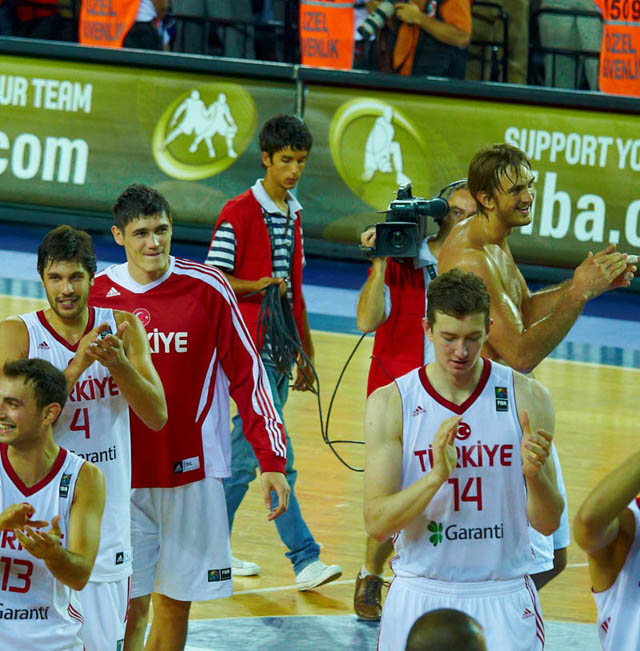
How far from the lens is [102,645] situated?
5.21m

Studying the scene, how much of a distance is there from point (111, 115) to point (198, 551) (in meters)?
9.94

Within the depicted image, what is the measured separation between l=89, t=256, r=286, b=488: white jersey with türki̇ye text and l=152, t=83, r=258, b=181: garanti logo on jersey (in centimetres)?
884

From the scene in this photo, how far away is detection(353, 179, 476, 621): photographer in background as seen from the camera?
7.01 meters

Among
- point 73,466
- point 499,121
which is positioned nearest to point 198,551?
point 73,466

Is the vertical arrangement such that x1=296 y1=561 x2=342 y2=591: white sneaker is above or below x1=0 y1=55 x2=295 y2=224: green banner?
below

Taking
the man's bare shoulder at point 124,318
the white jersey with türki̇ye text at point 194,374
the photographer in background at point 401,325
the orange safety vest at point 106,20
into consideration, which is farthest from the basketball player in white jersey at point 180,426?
the orange safety vest at point 106,20

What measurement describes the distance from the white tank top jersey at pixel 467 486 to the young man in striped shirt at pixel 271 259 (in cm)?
269

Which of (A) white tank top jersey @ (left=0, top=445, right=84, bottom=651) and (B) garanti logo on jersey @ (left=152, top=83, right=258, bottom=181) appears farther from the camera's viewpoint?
(B) garanti logo on jersey @ (left=152, top=83, right=258, bottom=181)

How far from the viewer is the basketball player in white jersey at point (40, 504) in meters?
4.61

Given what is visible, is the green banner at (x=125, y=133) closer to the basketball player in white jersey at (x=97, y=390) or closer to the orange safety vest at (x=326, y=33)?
the orange safety vest at (x=326, y=33)

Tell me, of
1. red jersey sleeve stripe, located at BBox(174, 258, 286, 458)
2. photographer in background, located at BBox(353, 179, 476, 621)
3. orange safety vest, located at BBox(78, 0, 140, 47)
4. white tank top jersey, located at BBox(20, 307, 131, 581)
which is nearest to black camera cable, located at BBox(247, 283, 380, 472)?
photographer in background, located at BBox(353, 179, 476, 621)

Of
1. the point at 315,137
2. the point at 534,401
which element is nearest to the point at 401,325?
the point at 534,401

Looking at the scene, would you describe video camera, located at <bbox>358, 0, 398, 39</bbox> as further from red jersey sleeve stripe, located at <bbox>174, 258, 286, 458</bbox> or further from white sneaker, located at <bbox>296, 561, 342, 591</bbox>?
red jersey sleeve stripe, located at <bbox>174, 258, 286, 458</bbox>

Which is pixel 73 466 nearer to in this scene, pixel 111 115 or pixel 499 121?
pixel 499 121
